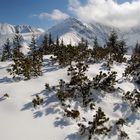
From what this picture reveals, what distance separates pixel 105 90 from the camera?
2222 centimetres

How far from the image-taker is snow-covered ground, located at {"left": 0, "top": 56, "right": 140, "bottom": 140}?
17283 mm

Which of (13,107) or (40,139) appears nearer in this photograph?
(40,139)

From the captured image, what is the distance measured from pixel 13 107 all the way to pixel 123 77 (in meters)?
10.7

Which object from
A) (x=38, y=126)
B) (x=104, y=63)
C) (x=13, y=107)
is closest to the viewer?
(x=38, y=126)

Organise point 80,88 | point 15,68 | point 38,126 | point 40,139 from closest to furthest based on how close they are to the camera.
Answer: point 40,139, point 38,126, point 80,88, point 15,68

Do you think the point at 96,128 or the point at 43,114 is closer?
the point at 96,128

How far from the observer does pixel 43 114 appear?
18938mm

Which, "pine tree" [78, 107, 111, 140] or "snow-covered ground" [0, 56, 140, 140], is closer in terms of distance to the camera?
"pine tree" [78, 107, 111, 140]

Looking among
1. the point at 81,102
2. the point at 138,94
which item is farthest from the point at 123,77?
the point at 81,102

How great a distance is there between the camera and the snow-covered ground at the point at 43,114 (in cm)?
1728

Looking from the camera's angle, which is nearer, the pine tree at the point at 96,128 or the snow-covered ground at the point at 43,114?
the pine tree at the point at 96,128

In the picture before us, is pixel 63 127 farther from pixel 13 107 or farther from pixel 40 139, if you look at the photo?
pixel 13 107

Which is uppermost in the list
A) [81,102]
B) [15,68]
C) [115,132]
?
[15,68]

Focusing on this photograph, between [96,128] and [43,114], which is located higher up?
[43,114]
